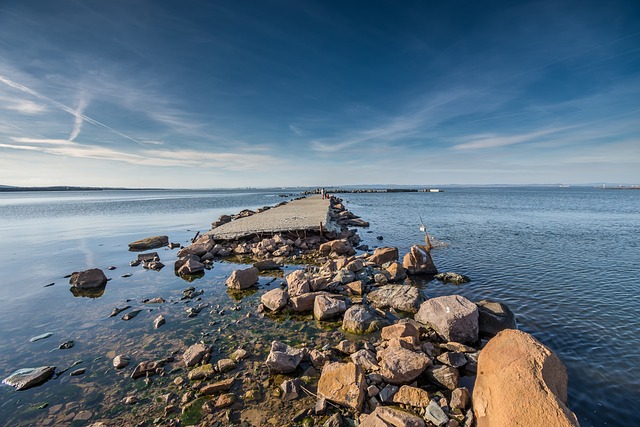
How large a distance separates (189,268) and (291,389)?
11.4m

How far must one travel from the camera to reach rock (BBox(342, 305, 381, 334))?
8.85m

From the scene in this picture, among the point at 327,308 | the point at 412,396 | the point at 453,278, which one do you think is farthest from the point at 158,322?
the point at 453,278

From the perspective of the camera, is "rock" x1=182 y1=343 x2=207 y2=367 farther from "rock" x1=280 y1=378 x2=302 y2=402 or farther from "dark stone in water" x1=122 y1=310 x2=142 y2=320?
"dark stone in water" x1=122 y1=310 x2=142 y2=320

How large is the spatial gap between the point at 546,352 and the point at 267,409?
18.1 feet

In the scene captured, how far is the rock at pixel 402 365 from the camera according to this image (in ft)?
20.2

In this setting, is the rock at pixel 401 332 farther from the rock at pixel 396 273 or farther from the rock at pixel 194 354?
the rock at pixel 396 273

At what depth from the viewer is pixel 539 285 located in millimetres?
12930

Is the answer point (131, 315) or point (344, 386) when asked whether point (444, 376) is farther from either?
point (131, 315)

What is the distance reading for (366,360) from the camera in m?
6.75

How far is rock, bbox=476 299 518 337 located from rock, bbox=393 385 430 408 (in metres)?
4.10

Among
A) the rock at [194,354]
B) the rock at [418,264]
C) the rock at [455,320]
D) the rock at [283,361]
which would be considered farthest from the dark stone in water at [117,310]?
the rock at [418,264]

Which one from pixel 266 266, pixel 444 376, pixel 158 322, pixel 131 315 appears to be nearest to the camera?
pixel 444 376

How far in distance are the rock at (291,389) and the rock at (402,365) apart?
1.92 meters

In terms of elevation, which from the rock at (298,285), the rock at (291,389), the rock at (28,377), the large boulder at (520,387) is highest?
the large boulder at (520,387)
